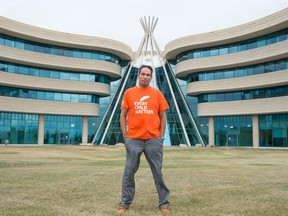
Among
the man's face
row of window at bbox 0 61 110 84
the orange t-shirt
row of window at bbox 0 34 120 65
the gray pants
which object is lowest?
the gray pants

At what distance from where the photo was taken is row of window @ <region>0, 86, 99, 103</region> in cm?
5110

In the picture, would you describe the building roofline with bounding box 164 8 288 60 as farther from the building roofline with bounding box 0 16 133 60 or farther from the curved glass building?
the building roofline with bounding box 0 16 133 60

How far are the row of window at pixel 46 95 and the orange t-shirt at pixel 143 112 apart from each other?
48339 millimetres

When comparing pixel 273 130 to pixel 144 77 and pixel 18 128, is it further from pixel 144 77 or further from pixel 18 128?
pixel 144 77

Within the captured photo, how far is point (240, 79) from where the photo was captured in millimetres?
51031

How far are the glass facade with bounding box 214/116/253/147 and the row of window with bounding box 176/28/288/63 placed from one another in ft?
34.9

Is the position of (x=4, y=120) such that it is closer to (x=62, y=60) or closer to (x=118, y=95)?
(x=62, y=60)

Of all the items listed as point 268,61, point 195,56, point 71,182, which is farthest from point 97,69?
point 71,182

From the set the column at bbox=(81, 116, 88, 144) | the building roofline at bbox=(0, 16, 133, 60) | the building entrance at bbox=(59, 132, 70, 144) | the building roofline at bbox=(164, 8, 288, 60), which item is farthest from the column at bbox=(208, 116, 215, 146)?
the building entrance at bbox=(59, 132, 70, 144)

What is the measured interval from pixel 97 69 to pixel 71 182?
157 feet

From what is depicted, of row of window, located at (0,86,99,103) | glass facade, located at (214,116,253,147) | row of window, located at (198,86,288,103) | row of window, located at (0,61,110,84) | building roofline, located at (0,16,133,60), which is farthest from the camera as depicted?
glass facade, located at (214,116,253,147)

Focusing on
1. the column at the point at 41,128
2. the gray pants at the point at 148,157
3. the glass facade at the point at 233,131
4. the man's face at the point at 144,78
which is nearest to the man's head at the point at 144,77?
the man's face at the point at 144,78

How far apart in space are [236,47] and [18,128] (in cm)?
3610

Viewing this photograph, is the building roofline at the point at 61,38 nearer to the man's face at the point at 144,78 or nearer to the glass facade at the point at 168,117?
the glass facade at the point at 168,117
